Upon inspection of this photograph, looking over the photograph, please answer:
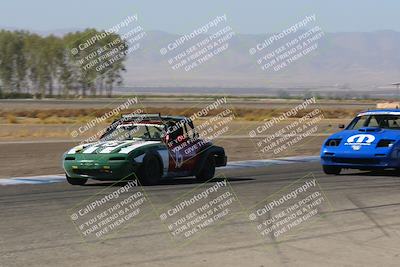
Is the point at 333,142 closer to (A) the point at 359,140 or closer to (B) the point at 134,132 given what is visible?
(A) the point at 359,140

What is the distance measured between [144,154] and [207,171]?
1.94 m

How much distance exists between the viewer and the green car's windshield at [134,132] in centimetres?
1378

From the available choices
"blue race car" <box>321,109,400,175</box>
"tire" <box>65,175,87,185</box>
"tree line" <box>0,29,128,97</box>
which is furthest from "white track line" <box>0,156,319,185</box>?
"tree line" <box>0,29,128,97</box>

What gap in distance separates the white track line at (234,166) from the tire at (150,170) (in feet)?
7.09

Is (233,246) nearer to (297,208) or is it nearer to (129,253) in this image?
(129,253)

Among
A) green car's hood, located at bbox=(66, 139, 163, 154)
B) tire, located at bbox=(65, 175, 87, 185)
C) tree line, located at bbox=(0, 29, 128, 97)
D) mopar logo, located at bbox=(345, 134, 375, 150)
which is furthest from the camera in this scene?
tree line, located at bbox=(0, 29, 128, 97)

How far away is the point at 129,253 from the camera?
7.29 m

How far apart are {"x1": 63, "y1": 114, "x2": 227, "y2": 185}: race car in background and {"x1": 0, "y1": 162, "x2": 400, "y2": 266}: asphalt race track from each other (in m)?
0.61

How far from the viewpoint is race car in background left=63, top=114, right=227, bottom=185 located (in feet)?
42.2

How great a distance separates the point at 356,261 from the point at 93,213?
3905 millimetres

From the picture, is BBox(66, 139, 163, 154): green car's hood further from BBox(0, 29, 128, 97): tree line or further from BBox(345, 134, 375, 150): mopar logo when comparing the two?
BBox(0, 29, 128, 97): tree line

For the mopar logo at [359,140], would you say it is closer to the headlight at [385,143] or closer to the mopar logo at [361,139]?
the mopar logo at [361,139]

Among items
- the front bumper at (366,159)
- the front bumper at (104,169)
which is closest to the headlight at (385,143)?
the front bumper at (366,159)

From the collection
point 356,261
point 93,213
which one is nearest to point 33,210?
point 93,213
